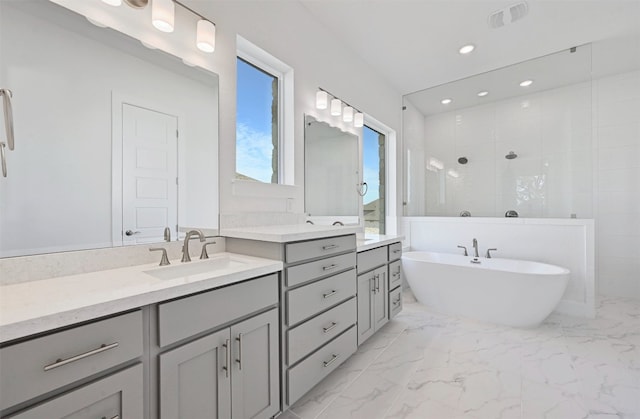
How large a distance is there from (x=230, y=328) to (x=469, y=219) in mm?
3282

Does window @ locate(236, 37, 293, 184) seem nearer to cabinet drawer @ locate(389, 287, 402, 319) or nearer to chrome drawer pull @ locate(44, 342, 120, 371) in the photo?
chrome drawer pull @ locate(44, 342, 120, 371)

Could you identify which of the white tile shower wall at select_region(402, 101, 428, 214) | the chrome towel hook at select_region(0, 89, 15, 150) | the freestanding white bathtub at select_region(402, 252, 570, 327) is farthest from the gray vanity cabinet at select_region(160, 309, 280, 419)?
the white tile shower wall at select_region(402, 101, 428, 214)

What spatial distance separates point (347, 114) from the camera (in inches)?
109

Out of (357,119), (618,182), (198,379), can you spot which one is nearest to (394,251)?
(357,119)

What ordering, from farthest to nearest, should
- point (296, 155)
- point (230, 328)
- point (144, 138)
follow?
1. point (296, 155)
2. point (144, 138)
3. point (230, 328)

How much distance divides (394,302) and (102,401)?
2169 millimetres

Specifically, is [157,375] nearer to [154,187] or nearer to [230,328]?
[230,328]

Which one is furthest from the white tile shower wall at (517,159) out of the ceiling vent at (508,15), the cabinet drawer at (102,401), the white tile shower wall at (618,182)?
the cabinet drawer at (102,401)

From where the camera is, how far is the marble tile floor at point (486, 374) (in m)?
1.50

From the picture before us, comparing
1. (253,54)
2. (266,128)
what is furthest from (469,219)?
(253,54)

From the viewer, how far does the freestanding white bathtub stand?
7.74ft

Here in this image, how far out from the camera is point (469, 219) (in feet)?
11.5

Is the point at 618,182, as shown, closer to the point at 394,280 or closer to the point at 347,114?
the point at 394,280

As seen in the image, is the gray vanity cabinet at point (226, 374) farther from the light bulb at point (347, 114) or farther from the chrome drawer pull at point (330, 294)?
the light bulb at point (347, 114)
